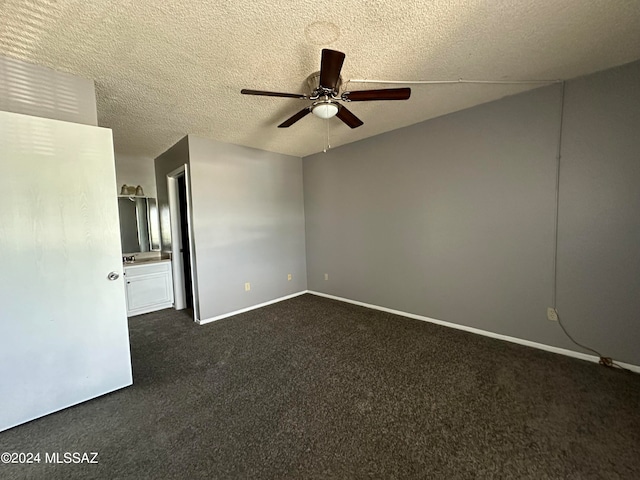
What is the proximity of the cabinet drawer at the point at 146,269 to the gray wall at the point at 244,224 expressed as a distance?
1026mm

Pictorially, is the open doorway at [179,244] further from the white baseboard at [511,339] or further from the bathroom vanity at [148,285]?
the white baseboard at [511,339]

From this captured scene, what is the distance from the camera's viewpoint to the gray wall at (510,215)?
Answer: 2.01m

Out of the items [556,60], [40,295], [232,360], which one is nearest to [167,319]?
[232,360]

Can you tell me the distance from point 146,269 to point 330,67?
12.1 feet

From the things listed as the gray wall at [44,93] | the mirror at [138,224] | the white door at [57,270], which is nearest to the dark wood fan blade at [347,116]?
the white door at [57,270]

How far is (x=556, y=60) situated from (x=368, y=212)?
7.43ft

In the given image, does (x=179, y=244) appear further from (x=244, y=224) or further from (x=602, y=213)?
(x=602, y=213)

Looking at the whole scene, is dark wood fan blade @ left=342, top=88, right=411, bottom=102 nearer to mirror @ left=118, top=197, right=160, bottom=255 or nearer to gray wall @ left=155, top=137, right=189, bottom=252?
gray wall @ left=155, top=137, right=189, bottom=252

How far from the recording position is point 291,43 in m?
1.65

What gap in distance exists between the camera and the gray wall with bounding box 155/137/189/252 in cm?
330

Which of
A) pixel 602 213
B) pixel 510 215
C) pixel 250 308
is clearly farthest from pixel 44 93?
pixel 602 213

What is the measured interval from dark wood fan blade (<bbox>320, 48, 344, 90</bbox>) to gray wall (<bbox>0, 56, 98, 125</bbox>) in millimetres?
1870

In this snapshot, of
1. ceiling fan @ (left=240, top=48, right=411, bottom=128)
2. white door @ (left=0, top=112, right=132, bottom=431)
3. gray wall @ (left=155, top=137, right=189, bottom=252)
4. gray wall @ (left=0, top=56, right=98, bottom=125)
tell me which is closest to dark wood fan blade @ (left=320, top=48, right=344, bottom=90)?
ceiling fan @ (left=240, top=48, right=411, bottom=128)

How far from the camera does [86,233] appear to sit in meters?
1.79
